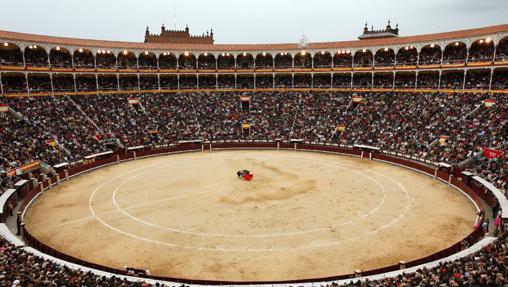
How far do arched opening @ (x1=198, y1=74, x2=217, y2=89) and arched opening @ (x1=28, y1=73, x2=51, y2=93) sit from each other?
1021 inches

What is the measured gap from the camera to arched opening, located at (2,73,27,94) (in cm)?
4749

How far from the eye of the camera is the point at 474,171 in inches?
1194

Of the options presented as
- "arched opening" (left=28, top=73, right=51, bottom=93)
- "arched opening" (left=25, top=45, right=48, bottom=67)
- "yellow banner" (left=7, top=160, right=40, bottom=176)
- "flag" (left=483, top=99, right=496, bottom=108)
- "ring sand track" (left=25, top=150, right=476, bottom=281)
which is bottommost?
"ring sand track" (left=25, top=150, right=476, bottom=281)

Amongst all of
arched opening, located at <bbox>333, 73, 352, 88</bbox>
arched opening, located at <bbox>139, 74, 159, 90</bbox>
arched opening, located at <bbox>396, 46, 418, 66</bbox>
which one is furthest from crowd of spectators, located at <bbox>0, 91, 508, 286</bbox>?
arched opening, located at <bbox>396, 46, 418, 66</bbox>

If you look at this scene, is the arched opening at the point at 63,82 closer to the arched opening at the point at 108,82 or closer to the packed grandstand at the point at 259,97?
the packed grandstand at the point at 259,97

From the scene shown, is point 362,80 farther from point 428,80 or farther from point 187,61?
point 187,61

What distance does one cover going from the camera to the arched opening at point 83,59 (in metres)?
55.9

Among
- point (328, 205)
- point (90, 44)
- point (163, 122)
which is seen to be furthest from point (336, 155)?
point (90, 44)

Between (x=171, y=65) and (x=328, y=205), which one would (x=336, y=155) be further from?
(x=171, y=65)

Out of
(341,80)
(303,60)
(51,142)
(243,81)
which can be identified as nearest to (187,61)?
(243,81)

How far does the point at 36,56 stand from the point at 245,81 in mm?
35547

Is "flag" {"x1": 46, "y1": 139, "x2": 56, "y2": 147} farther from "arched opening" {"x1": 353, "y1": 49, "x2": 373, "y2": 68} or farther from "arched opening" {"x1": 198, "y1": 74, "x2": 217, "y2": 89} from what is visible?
"arched opening" {"x1": 353, "y1": 49, "x2": 373, "y2": 68}

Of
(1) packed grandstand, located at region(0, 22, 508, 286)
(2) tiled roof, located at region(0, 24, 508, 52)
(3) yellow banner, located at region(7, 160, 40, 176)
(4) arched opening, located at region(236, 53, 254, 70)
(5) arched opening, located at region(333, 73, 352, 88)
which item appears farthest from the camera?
(4) arched opening, located at region(236, 53, 254, 70)

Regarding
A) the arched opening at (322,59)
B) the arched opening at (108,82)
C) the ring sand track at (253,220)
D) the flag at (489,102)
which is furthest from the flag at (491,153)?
the arched opening at (108,82)
